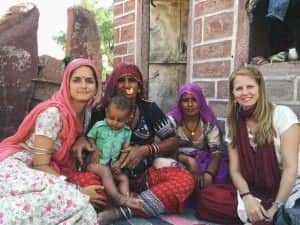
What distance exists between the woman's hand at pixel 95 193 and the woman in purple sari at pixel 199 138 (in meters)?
0.83

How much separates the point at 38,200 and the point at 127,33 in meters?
3.44

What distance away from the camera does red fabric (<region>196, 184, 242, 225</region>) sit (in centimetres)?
321

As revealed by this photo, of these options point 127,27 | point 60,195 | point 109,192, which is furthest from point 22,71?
point 60,195

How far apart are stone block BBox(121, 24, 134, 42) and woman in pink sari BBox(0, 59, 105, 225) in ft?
7.68

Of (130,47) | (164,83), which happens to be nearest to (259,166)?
(164,83)

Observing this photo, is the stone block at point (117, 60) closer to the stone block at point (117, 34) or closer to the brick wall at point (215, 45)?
the stone block at point (117, 34)

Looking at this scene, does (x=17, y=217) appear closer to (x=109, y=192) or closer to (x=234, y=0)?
(x=109, y=192)

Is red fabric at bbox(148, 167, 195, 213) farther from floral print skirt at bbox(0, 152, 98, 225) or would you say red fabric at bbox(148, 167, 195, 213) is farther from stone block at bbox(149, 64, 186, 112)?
stone block at bbox(149, 64, 186, 112)

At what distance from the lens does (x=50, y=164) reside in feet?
10.2

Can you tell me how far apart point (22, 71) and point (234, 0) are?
9.66ft

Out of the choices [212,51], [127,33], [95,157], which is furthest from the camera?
[127,33]

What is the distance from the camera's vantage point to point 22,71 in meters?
5.66

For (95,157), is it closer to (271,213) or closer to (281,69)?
(271,213)

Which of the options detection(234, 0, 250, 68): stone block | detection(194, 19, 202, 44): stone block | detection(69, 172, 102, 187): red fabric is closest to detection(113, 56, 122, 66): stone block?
detection(194, 19, 202, 44): stone block
